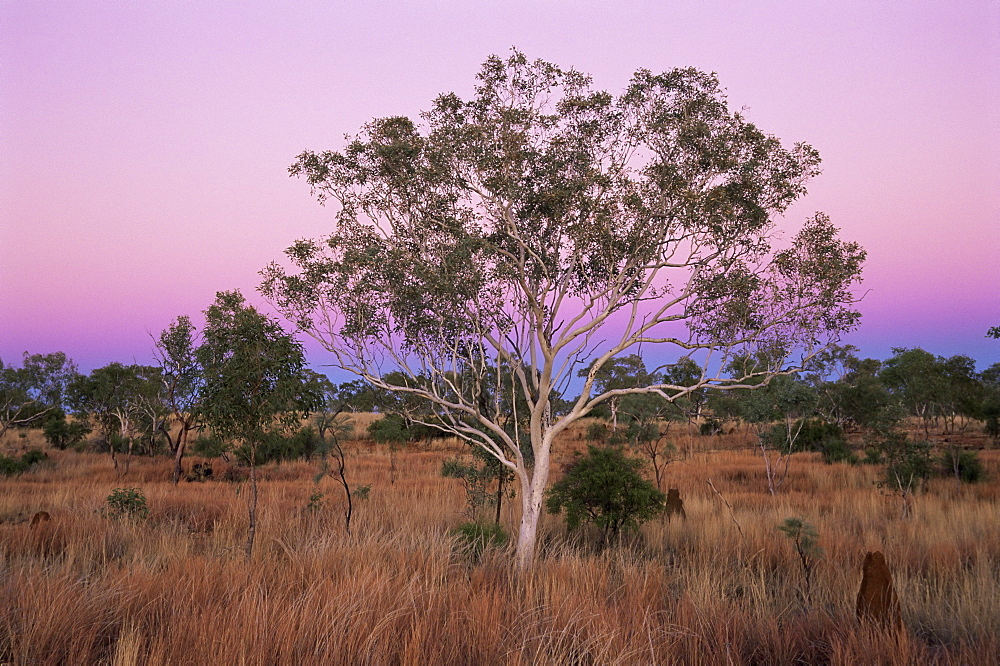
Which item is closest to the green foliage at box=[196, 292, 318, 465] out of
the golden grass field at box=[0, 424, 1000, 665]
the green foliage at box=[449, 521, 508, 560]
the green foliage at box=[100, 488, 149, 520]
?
the golden grass field at box=[0, 424, 1000, 665]

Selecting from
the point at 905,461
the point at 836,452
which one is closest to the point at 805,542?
the point at 905,461

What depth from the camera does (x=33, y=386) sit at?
35.7 metres

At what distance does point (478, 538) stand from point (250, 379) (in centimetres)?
514

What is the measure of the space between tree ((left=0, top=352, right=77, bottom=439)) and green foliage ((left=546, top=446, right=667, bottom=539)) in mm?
30734

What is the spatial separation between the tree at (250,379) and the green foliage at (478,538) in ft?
12.1

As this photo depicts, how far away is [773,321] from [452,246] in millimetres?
6506

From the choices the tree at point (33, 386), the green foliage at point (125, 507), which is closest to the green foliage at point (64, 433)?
the tree at point (33, 386)

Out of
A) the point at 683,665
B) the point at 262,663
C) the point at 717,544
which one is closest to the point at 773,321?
the point at 717,544

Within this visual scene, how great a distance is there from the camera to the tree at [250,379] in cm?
962

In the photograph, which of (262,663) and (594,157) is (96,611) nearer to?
(262,663)

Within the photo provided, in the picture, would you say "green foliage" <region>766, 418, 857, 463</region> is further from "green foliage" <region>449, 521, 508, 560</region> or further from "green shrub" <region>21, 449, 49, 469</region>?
"green shrub" <region>21, 449, 49, 469</region>

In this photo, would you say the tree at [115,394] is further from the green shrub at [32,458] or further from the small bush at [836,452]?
→ the small bush at [836,452]

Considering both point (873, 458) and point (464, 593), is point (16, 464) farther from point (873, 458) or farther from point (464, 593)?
point (873, 458)

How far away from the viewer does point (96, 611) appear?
591 cm
